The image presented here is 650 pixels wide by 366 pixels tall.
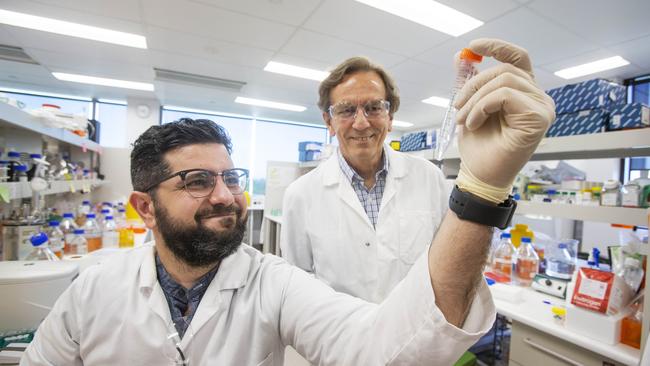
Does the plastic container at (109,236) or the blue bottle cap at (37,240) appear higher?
the blue bottle cap at (37,240)

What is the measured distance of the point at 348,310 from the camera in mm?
723

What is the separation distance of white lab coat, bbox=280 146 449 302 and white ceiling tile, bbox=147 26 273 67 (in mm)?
2611

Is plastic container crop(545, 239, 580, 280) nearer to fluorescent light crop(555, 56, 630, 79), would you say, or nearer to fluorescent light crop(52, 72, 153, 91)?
fluorescent light crop(555, 56, 630, 79)

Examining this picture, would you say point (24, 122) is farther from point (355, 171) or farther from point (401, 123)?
point (401, 123)

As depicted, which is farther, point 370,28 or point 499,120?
point 370,28

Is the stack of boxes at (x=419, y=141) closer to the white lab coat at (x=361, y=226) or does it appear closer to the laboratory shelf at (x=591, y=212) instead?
the laboratory shelf at (x=591, y=212)

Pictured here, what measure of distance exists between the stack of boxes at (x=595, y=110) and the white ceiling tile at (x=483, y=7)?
1.16 m

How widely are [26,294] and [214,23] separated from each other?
102 inches

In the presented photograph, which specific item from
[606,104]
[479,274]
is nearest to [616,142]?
[606,104]

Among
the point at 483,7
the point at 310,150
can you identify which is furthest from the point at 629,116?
the point at 310,150

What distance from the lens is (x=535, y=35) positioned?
111 inches

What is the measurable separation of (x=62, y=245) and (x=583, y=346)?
276cm

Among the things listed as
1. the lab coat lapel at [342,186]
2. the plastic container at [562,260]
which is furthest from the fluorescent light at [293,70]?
the plastic container at [562,260]

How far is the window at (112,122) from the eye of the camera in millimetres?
5891
